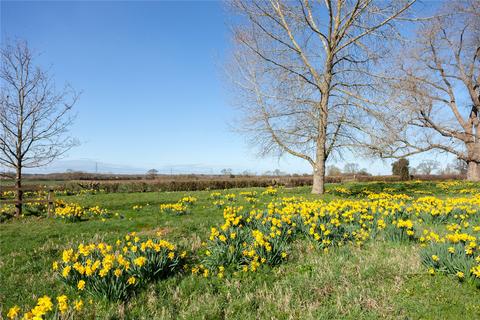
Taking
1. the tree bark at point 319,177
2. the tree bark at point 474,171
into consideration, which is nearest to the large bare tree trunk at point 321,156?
the tree bark at point 319,177

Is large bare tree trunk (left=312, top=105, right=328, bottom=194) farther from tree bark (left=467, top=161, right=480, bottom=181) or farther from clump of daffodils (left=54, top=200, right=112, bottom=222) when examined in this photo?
tree bark (left=467, top=161, right=480, bottom=181)

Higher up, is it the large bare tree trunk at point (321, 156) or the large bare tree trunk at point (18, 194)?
the large bare tree trunk at point (321, 156)

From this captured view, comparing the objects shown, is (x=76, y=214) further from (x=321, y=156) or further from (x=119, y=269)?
(x=321, y=156)

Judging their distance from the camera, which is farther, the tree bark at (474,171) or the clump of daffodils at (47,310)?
the tree bark at (474,171)

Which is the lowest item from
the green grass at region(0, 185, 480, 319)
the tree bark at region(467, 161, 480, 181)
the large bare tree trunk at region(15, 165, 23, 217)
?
the green grass at region(0, 185, 480, 319)

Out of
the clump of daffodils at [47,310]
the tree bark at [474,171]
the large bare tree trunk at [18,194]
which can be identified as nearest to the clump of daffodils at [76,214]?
the large bare tree trunk at [18,194]

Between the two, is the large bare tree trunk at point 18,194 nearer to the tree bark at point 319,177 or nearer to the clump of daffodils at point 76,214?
the clump of daffodils at point 76,214

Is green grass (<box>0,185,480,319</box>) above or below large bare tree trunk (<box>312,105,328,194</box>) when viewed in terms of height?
below

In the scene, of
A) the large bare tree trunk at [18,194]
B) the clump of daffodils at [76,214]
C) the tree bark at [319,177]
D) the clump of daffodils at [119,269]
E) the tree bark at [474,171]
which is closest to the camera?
the clump of daffodils at [119,269]

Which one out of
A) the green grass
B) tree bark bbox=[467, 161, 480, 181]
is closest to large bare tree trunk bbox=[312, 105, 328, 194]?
the green grass

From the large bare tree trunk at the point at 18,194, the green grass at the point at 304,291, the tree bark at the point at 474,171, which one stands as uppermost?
the tree bark at the point at 474,171

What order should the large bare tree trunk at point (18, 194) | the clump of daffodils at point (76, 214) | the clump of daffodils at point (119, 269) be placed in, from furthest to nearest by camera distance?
1. the large bare tree trunk at point (18, 194)
2. the clump of daffodils at point (76, 214)
3. the clump of daffodils at point (119, 269)

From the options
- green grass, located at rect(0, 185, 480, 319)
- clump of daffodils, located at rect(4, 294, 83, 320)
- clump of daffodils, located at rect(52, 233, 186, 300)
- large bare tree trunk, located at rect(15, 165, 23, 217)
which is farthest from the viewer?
large bare tree trunk, located at rect(15, 165, 23, 217)

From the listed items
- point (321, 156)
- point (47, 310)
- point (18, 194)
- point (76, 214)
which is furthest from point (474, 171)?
point (47, 310)
